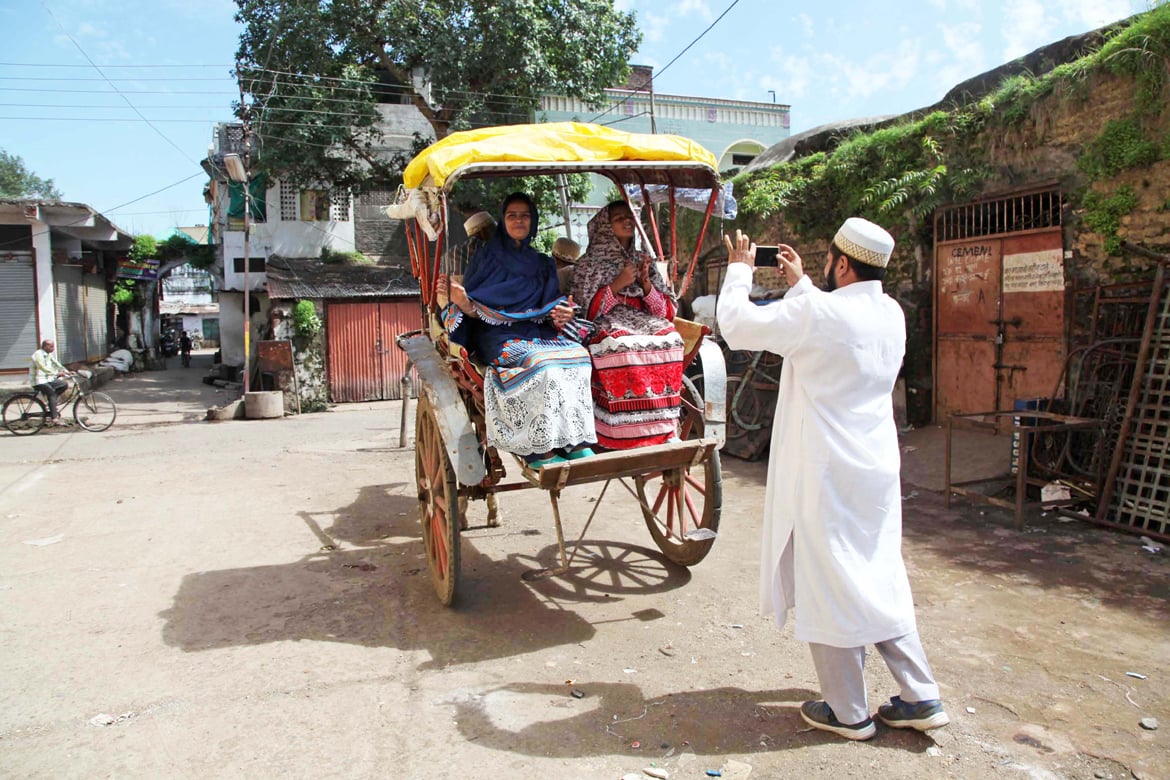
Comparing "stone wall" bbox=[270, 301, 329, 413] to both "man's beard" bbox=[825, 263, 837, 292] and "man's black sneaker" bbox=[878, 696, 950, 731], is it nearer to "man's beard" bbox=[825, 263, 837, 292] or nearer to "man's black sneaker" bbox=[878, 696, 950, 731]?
"man's beard" bbox=[825, 263, 837, 292]

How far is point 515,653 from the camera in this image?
4.02m

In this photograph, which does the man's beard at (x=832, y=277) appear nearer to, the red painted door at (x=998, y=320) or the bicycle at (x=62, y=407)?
the red painted door at (x=998, y=320)

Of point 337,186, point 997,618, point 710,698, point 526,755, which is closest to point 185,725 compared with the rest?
point 526,755

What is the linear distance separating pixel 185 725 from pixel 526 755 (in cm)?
146

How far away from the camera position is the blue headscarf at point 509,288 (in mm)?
4477

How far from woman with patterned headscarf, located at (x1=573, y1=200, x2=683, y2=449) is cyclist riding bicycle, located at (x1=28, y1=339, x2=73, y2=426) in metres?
12.4

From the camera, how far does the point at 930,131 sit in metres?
8.77

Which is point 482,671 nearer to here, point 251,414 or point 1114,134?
point 1114,134

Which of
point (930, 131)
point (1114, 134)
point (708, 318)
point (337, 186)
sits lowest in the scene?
point (708, 318)

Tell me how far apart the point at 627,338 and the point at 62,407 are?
13315 millimetres

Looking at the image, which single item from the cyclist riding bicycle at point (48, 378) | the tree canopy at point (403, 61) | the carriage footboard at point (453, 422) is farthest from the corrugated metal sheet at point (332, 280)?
the carriage footboard at point (453, 422)

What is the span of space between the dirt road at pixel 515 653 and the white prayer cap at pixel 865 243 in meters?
1.82

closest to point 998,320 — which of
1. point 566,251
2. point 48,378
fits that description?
point 566,251

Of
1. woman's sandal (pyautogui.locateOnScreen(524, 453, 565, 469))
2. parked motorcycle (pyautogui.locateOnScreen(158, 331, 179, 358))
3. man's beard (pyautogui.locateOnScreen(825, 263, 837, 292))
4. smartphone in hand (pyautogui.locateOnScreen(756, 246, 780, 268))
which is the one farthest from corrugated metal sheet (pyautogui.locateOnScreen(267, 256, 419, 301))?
parked motorcycle (pyautogui.locateOnScreen(158, 331, 179, 358))
